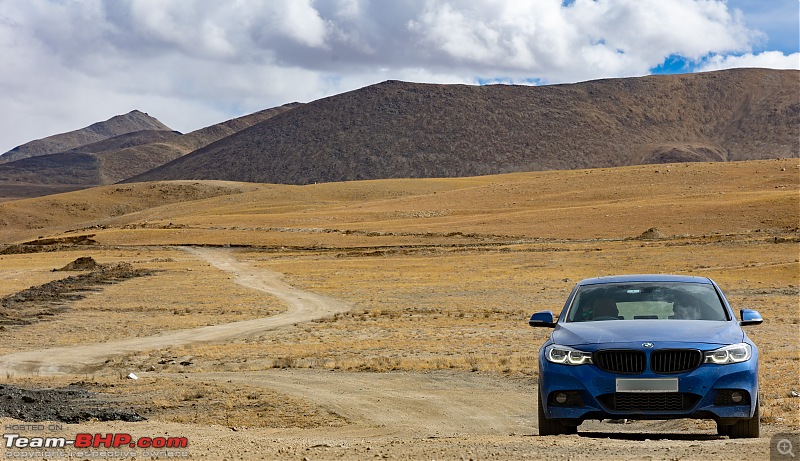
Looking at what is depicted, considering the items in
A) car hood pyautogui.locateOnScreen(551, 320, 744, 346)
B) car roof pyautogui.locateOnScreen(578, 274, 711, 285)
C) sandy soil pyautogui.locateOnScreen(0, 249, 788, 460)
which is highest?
car roof pyautogui.locateOnScreen(578, 274, 711, 285)

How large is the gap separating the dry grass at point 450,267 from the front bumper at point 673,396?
9.68ft

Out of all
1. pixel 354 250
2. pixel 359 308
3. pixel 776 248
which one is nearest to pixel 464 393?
pixel 359 308

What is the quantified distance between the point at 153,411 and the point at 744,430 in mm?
8611

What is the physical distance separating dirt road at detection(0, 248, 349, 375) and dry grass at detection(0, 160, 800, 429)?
37.9 inches

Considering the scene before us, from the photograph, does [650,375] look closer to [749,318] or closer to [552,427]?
[552,427]

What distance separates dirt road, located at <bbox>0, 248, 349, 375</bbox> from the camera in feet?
73.0

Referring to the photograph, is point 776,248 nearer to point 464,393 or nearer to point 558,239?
point 558,239

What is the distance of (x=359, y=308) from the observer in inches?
1442

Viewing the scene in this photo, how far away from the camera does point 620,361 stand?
9852 mm

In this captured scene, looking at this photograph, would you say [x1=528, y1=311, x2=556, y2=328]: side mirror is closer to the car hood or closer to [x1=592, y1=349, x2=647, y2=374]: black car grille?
the car hood

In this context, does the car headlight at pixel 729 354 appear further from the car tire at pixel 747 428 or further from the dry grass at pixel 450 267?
the dry grass at pixel 450 267

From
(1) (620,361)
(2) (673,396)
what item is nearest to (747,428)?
(2) (673,396)

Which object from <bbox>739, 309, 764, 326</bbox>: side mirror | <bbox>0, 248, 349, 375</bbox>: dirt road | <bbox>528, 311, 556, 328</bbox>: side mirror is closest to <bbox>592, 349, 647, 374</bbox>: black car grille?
<bbox>528, 311, 556, 328</bbox>: side mirror

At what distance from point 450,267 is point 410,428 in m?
42.7
